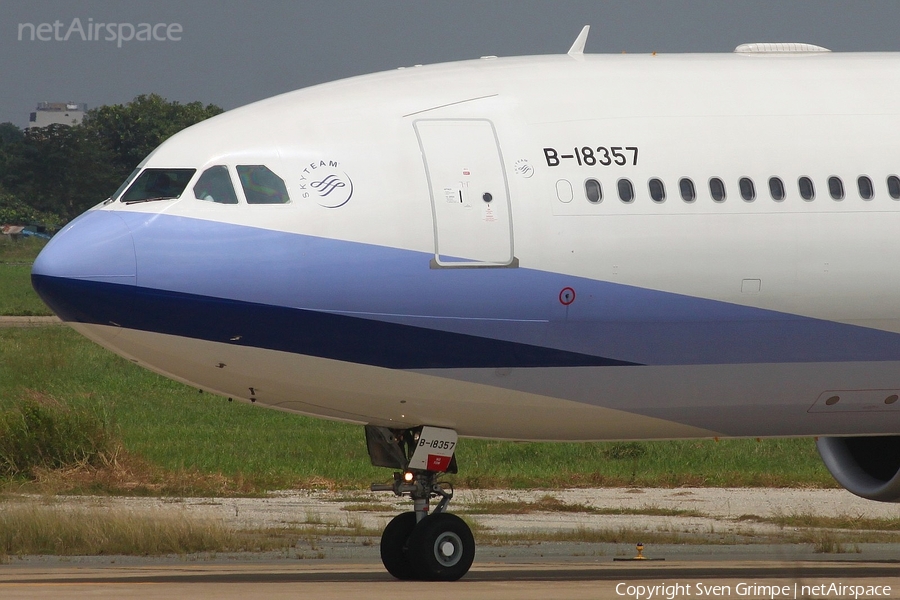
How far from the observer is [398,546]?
663 inches

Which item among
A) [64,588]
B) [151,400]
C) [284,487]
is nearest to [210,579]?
[64,588]

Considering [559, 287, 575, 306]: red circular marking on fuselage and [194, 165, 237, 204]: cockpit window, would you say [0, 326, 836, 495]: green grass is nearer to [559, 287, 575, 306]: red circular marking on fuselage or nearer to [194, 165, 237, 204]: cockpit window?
[194, 165, 237, 204]: cockpit window

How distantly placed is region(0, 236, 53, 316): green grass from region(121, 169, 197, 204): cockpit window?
47.6 meters

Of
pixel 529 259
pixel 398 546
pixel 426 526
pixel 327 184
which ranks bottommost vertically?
pixel 398 546

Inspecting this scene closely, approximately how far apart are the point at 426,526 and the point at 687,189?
434 centimetres

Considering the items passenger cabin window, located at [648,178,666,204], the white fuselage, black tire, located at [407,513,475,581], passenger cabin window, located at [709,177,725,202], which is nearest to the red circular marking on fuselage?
the white fuselage

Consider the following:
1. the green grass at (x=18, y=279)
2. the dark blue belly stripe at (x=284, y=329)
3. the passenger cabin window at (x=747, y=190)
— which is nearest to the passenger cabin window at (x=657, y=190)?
the passenger cabin window at (x=747, y=190)

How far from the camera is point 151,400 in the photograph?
40094 millimetres

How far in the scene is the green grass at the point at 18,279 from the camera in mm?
71500

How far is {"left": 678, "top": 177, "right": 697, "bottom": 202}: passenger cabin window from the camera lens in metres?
16.3

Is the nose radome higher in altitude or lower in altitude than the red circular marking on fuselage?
higher

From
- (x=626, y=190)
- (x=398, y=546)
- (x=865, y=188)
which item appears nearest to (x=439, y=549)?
(x=398, y=546)

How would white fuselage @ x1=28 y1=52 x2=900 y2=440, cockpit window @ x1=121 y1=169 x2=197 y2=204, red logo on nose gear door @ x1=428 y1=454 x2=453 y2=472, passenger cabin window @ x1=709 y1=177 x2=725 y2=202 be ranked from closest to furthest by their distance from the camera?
white fuselage @ x1=28 y1=52 x2=900 y2=440 < cockpit window @ x1=121 y1=169 x2=197 y2=204 < passenger cabin window @ x1=709 y1=177 x2=725 y2=202 < red logo on nose gear door @ x1=428 y1=454 x2=453 y2=472

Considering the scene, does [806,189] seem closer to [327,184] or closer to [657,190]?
[657,190]
